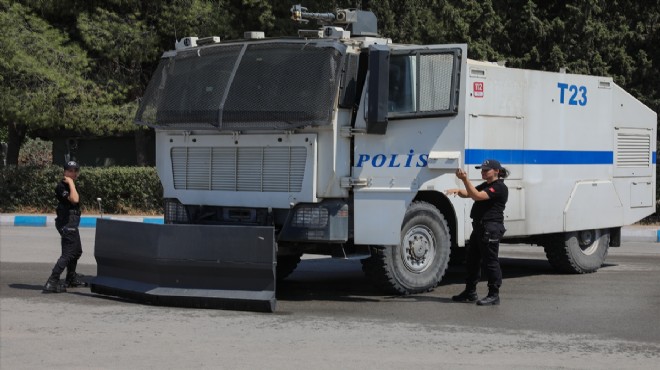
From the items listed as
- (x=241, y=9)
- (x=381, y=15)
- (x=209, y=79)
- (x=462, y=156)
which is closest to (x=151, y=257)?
(x=209, y=79)

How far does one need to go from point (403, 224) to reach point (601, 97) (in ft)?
13.1

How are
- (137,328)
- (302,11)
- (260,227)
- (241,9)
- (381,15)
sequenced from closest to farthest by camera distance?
(137,328)
(260,227)
(302,11)
(381,15)
(241,9)

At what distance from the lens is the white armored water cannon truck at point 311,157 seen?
10.3 meters

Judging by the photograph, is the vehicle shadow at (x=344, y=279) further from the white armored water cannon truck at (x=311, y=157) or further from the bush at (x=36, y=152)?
the bush at (x=36, y=152)

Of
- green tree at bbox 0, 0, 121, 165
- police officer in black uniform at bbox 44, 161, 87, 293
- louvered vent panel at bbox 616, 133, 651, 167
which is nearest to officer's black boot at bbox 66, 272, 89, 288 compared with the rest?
police officer in black uniform at bbox 44, 161, 87, 293

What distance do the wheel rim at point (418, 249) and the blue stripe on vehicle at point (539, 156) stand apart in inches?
36.3

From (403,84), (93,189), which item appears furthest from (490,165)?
(93,189)

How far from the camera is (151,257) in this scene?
10477 mm

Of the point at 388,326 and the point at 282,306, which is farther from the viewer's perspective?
the point at 282,306

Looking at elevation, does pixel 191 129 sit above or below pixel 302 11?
below

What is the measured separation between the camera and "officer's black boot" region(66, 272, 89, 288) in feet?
37.8

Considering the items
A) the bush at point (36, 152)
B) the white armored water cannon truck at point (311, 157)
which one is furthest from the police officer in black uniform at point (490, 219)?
the bush at point (36, 152)

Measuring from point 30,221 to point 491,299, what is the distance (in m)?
14.7

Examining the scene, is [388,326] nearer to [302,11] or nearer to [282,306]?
[282,306]
